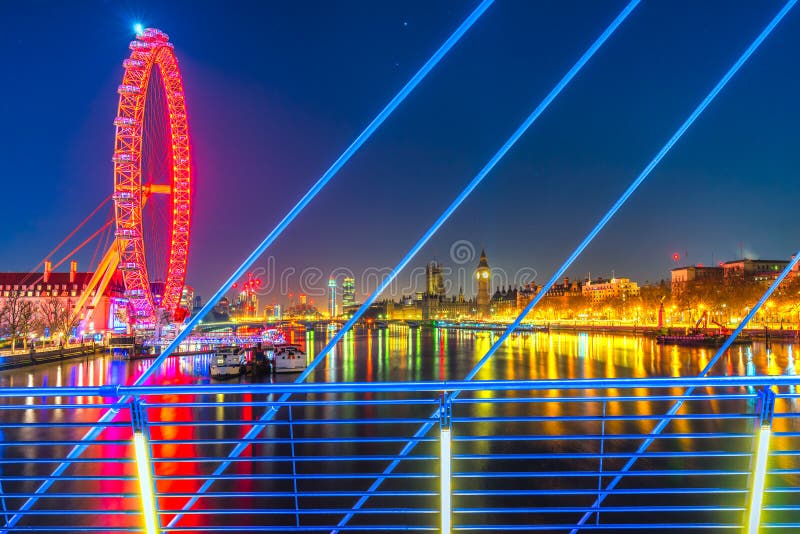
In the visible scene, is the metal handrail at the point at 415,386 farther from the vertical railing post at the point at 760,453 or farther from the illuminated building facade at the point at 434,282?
the illuminated building facade at the point at 434,282

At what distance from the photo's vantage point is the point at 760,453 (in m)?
2.86


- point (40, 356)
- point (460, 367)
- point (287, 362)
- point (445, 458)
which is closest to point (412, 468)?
point (445, 458)

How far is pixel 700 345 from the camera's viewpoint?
45.9 meters

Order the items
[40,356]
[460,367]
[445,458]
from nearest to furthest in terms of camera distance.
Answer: [445,458], [40,356], [460,367]

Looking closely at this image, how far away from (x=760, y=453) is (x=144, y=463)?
11.0 feet

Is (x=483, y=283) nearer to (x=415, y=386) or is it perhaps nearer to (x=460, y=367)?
(x=460, y=367)

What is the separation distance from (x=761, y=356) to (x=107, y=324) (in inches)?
2705

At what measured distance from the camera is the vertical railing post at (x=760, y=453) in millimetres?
2785

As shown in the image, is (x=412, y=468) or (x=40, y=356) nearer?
(x=412, y=468)

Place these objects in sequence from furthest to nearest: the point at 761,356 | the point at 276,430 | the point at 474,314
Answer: the point at 474,314 < the point at 761,356 < the point at 276,430

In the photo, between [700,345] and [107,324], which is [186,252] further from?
[700,345]

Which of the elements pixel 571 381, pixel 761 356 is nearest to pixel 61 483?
pixel 571 381

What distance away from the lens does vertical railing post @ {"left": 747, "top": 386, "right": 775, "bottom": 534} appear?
2785mm

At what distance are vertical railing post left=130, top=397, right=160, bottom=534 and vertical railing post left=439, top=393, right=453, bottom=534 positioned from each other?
158 centimetres
